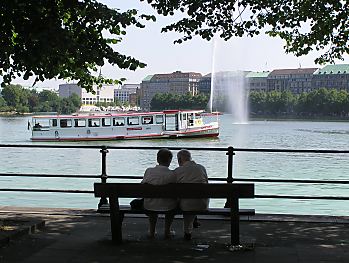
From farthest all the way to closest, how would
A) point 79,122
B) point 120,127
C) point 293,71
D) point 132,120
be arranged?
1. point 293,71
2. point 132,120
3. point 79,122
4. point 120,127

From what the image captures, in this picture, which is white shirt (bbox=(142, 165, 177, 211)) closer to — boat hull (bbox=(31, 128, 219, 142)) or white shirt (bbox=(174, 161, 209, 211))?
white shirt (bbox=(174, 161, 209, 211))

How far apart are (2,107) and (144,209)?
407ft

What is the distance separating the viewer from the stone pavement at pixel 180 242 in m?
6.06

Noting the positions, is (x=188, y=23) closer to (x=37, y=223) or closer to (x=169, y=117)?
(x=37, y=223)

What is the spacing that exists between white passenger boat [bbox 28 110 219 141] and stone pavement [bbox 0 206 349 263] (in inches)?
2116

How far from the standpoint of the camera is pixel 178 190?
6.30 meters

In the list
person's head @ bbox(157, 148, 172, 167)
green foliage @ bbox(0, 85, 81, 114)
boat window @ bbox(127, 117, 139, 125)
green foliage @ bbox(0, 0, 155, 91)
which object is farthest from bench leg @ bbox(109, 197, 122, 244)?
green foliage @ bbox(0, 85, 81, 114)

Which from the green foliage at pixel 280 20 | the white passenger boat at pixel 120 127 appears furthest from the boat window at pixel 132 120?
Answer: the green foliage at pixel 280 20

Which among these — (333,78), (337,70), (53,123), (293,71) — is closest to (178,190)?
(53,123)

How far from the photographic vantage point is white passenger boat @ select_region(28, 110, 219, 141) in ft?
204

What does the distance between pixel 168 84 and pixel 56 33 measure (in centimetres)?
16610

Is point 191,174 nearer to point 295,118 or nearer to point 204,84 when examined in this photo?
point 295,118

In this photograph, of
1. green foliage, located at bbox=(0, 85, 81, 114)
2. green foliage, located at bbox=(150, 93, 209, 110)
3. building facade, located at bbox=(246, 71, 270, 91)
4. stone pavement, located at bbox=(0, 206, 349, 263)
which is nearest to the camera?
stone pavement, located at bbox=(0, 206, 349, 263)

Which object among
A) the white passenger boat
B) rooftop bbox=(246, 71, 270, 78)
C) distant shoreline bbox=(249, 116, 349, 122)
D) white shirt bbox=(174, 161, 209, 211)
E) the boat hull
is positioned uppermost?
rooftop bbox=(246, 71, 270, 78)
